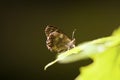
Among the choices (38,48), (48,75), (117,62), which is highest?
(117,62)

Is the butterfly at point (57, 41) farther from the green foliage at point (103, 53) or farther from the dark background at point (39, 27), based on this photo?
the dark background at point (39, 27)

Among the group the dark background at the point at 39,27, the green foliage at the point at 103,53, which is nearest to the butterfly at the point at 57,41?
the green foliage at the point at 103,53

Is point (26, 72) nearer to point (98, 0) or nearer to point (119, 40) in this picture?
point (98, 0)

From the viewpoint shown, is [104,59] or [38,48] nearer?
[104,59]

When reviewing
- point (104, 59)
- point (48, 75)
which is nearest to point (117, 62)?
point (104, 59)

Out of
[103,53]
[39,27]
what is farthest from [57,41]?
[39,27]

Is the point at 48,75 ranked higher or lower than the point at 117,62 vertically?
lower

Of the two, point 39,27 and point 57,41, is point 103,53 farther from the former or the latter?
point 39,27

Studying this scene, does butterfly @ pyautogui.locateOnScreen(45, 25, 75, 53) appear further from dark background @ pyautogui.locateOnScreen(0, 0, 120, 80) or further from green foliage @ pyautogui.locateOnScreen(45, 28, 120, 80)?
dark background @ pyautogui.locateOnScreen(0, 0, 120, 80)
